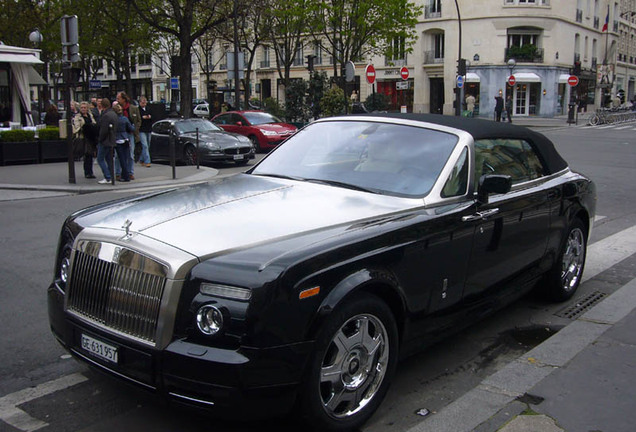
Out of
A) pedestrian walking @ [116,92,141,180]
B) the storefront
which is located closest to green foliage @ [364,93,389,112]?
the storefront

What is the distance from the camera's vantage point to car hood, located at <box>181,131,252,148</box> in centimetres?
1875

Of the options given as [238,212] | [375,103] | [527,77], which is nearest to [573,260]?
[238,212]

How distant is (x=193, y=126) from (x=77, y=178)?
5.68 m

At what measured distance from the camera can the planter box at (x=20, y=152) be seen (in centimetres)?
1739

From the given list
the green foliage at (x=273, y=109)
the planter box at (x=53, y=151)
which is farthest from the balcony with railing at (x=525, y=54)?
the planter box at (x=53, y=151)

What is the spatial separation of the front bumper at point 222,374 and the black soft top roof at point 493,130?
7.89 feet

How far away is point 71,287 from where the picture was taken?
3.53 meters

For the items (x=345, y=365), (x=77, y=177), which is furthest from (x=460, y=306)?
(x=77, y=177)

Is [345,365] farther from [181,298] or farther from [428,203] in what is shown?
[428,203]

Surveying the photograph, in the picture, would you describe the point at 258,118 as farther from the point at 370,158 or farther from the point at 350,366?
the point at 350,366

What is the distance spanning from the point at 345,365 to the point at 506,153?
2.60 metres

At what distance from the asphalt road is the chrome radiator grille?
36cm

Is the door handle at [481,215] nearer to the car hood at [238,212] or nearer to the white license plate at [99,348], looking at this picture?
the car hood at [238,212]

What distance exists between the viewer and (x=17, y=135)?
17.8 m
